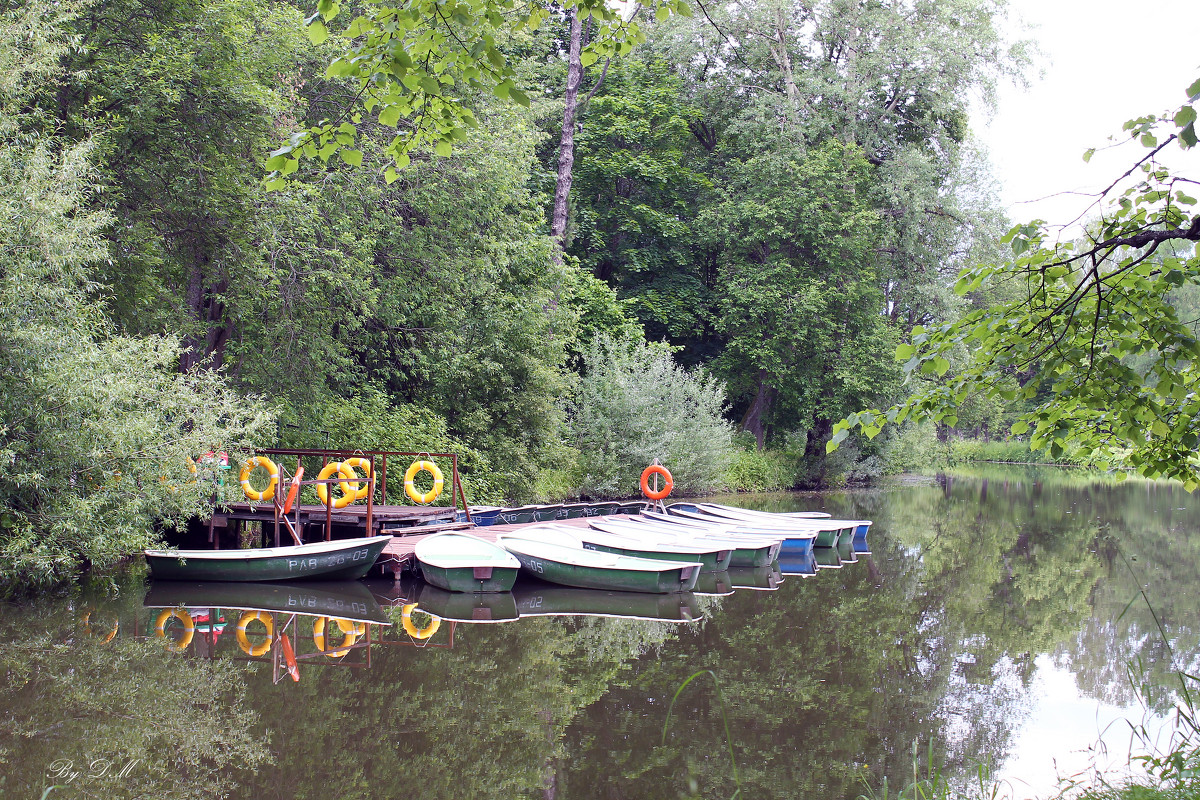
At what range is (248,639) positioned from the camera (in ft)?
28.6

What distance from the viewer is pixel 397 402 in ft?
64.1

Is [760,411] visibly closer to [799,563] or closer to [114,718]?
[799,563]

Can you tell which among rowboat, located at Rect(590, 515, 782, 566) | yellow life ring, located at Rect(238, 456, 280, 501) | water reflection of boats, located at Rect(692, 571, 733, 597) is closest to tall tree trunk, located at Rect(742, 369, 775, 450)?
rowboat, located at Rect(590, 515, 782, 566)

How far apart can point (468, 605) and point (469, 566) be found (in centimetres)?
60

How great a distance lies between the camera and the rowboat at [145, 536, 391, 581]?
11305mm

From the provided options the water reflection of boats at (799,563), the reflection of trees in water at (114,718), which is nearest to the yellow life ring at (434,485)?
the water reflection of boats at (799,563)

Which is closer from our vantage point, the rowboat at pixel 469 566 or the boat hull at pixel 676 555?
the rowboat at pixel 469 566

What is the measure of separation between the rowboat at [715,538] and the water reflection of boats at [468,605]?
325 centimetres

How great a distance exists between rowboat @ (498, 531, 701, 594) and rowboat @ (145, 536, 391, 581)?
205cm

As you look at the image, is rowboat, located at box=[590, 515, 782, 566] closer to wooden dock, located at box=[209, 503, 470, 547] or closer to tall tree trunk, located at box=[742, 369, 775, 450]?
wooden dock, located at box=[209, 503, 470, 547]

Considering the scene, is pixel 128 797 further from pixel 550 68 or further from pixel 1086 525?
pixel 550 68

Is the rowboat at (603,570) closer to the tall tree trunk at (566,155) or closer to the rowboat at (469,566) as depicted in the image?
the rowboat at (469,566)

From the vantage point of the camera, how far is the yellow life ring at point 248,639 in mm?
8289

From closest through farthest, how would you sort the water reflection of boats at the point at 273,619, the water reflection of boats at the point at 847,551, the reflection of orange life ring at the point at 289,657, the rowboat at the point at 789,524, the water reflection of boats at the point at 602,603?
the reflection of orange life ring at the point at 289,657, the water reflection of boats at the point at 273,619, the water reflection of boats at the point at 602,603, the water reflection of boats at the point at 847,551, the rowboat at the point at 789,524
